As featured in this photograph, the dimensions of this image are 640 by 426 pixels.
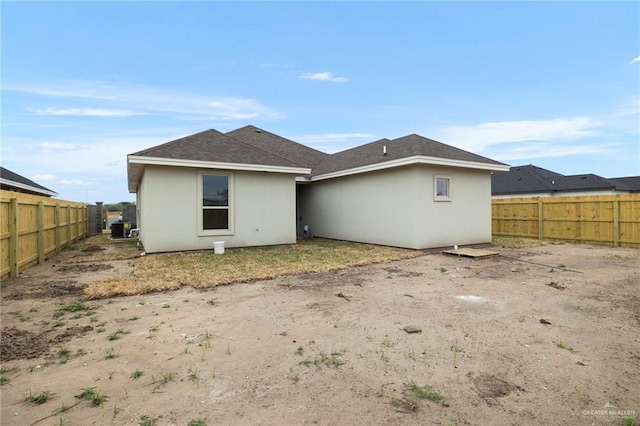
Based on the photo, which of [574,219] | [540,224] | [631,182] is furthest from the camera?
[631,182]

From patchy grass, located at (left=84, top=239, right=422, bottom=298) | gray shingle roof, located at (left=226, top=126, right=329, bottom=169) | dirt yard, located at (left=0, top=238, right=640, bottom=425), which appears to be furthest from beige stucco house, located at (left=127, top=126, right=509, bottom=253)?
dirt yard, located at (left=0, top=238, right=640, bottom=425)

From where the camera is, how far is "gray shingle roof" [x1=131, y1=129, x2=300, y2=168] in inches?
383

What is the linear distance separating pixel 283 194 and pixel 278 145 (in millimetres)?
6722

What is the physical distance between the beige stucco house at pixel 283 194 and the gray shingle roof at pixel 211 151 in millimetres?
32

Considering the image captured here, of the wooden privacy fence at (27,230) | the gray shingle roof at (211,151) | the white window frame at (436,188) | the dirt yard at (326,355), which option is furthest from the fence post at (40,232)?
the white window frame at (436,188)

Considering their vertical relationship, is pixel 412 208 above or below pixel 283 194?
below

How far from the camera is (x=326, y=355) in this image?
314 centimetres

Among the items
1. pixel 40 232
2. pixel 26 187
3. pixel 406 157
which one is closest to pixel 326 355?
pixel 406 157

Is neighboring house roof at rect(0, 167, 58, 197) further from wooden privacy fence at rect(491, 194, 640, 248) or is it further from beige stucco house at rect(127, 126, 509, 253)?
wooden privacy fence at rect(491, 194, 640, 248)

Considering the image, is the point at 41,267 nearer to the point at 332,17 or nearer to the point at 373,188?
the point at 373,188

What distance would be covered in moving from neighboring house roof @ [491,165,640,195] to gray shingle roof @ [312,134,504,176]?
15.9 m

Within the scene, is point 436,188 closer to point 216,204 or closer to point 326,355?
point 216,204

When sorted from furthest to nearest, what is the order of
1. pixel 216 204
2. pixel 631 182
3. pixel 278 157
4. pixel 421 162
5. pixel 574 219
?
1. pixel 631 182
2. pixel 574 219
3. pixel 278 157
4. pixel 216 204
5. pixel 421 162

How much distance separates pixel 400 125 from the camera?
20.5 m
